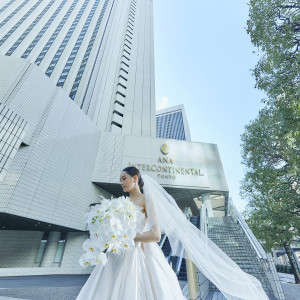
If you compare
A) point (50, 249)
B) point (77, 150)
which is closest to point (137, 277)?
point (77, 150)

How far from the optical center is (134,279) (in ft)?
4.63

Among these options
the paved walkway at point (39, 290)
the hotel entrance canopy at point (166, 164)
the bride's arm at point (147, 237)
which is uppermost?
the hotel entrance canopy at point (166, 164)

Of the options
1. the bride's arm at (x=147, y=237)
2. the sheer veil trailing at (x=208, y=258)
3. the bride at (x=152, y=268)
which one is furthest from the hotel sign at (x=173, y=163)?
the bride's arm at (x=147, y=237)

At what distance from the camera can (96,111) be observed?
1833cm

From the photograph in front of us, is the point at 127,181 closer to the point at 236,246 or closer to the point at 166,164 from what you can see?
the point at 236,246

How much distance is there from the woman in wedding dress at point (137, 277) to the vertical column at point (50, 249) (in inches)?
516

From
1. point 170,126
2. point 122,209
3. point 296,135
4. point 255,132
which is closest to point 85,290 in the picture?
point 122,209

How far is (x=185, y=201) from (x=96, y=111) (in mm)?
13820

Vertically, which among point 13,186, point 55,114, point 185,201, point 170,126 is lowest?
point 13,186

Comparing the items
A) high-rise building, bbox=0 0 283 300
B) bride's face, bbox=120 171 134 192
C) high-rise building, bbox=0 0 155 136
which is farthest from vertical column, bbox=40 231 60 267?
bride's face, bbox=120 171 134 192

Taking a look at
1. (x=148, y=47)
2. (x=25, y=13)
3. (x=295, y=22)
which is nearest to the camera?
(x=295, y=22)

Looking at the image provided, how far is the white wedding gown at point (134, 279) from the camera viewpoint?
4.49ft

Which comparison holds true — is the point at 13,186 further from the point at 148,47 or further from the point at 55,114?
the point at 148,47

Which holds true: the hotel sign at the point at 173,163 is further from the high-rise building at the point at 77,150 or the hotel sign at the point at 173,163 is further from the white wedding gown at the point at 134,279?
the white wedding gown at the point at 134,279
